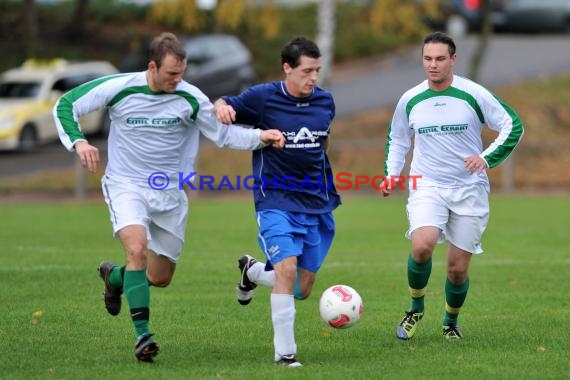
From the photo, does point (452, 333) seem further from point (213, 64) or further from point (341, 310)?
point (213, 64)

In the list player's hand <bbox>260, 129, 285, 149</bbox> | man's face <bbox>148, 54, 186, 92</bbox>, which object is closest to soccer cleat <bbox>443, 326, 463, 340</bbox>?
player's hand <bbox>260, 129, 285, 149</bbox>

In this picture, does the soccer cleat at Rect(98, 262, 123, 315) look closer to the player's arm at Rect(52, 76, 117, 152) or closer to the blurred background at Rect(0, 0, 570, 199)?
the player's arm at Rect(52, 76, 117, 152)

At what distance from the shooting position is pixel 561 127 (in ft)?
92.4

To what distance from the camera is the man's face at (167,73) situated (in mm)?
8078

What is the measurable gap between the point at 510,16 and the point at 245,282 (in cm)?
3081

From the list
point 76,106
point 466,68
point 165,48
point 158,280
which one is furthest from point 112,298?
point 466,68

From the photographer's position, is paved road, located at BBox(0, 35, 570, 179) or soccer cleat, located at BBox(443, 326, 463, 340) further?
paved road, located at BBox(0, 35, 570, 179)

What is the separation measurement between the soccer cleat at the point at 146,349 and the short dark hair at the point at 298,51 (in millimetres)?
2152

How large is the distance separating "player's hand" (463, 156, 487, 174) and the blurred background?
52.6ft

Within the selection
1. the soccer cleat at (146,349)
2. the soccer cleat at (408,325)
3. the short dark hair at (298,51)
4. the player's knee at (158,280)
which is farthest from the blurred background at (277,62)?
the soccer cleat at (146,349)

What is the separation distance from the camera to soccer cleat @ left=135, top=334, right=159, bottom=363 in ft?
25.1

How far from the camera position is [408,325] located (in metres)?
8.84

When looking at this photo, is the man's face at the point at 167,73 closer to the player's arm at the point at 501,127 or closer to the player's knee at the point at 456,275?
the player's arm at the point at 501,127

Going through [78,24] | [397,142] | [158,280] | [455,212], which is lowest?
[158,280]
